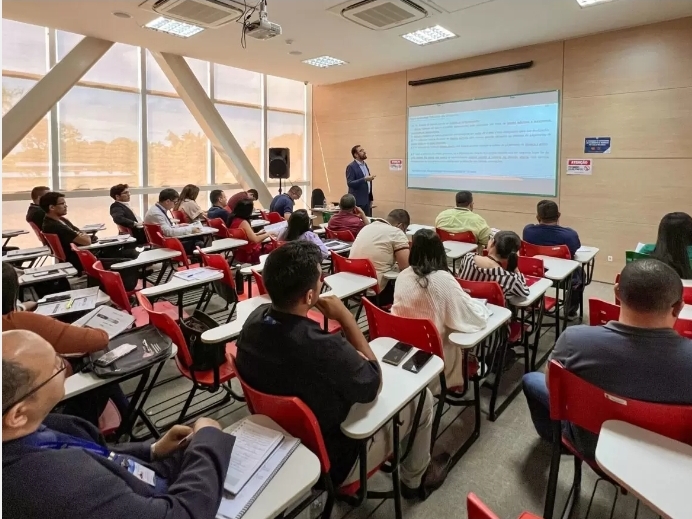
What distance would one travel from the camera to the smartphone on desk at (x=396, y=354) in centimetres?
181

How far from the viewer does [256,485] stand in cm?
116

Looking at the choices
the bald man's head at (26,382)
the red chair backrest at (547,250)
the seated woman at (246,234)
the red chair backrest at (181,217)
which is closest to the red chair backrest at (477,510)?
the bald man's head at (26,382)

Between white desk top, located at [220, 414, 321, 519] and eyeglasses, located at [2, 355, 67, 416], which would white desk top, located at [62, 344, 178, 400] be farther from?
white desk top, located at [220, 414, 321, 519]

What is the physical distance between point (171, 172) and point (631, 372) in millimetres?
7991

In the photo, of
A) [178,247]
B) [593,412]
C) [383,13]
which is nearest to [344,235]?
[178,247]

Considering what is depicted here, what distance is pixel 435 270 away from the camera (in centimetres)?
232

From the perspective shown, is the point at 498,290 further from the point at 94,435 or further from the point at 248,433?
the point at 94,435

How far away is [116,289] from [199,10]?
11.6 ft

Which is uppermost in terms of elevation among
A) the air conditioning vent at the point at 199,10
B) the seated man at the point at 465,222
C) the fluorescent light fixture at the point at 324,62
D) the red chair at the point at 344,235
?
the fluorescent light fixture at the point at 324,62

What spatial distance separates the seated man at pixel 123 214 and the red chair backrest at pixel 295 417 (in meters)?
5.00

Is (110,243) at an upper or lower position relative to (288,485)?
upper

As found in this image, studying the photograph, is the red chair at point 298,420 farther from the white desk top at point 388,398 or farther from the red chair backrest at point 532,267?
the red chair backrest at point 532,267

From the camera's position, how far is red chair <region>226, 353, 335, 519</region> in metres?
1.33

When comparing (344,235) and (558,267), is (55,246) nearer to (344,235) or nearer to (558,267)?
(344,235)
